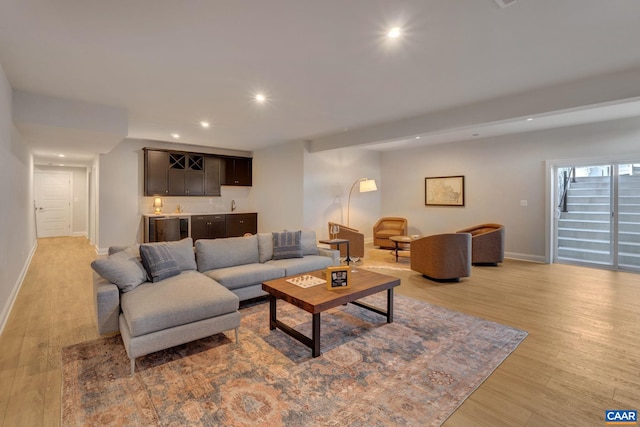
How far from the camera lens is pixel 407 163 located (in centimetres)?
815

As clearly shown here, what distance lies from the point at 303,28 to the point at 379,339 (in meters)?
2.68

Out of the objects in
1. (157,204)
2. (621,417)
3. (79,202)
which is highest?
(79,202)

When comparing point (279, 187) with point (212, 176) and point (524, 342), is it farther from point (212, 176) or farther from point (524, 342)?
point (524, 342)

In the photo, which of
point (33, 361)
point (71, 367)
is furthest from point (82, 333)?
point (71, 367)

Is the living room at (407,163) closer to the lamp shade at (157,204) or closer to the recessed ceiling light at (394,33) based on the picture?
the lamp shade at (157,204)

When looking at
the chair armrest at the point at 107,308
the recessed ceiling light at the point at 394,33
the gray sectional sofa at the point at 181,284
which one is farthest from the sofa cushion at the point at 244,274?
the recessed ceiling light at the point at 394,33

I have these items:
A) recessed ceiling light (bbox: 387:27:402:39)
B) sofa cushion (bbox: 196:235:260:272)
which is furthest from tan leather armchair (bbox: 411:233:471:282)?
recessed ceiling light (bbox: 387:27:402:39)

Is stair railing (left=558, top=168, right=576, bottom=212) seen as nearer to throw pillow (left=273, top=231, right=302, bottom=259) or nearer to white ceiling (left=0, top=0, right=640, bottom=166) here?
white ceiling (left=0, top=0, right=640, bottom=166)

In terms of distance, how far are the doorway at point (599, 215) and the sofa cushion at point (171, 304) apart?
6.43m

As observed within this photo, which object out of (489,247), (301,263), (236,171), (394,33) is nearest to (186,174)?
(236,171)

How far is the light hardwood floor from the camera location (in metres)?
1.89

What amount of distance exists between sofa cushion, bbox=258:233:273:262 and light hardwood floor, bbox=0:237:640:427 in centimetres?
191

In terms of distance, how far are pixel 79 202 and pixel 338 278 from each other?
10.3 metres

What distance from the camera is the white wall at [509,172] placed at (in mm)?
5375
